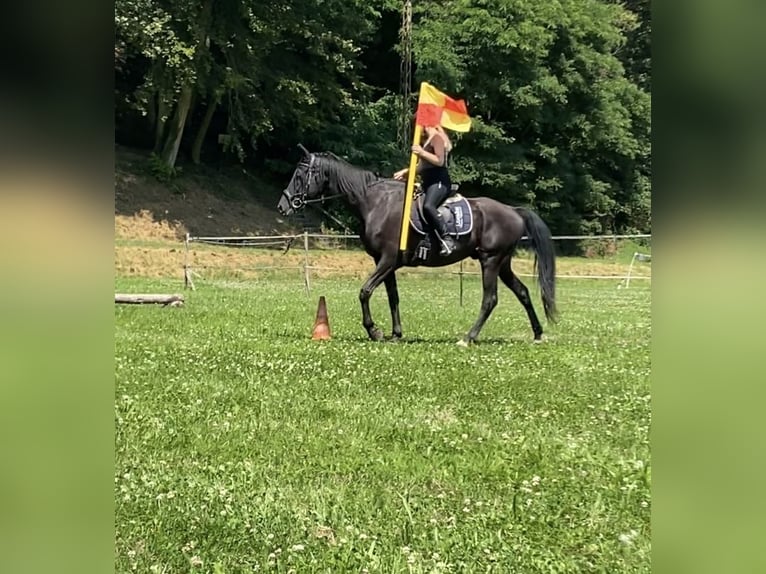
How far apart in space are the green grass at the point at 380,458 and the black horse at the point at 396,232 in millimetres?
1188

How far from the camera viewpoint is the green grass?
→ 3.12 m

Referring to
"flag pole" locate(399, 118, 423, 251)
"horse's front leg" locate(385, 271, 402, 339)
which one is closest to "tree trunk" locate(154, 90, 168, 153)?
"horse's front leg" locate(385, 271, 402, 339)

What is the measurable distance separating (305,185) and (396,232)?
1.47 meters

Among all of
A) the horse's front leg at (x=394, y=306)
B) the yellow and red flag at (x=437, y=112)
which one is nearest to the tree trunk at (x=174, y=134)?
the horse's front leg at (x=394, y=306)

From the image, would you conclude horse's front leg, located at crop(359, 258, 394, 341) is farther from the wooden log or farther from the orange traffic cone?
the wooden log

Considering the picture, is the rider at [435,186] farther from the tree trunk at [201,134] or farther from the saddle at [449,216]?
the tree trunk at [201,134]

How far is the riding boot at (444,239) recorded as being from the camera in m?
10.1

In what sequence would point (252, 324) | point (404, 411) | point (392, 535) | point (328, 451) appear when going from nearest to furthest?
point (392, 535)
point (328, 451)
point (404, 411)
point (252, 324)

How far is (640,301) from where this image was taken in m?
20.5

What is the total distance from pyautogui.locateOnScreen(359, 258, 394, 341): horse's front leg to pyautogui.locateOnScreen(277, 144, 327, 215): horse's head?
4.46 feet
